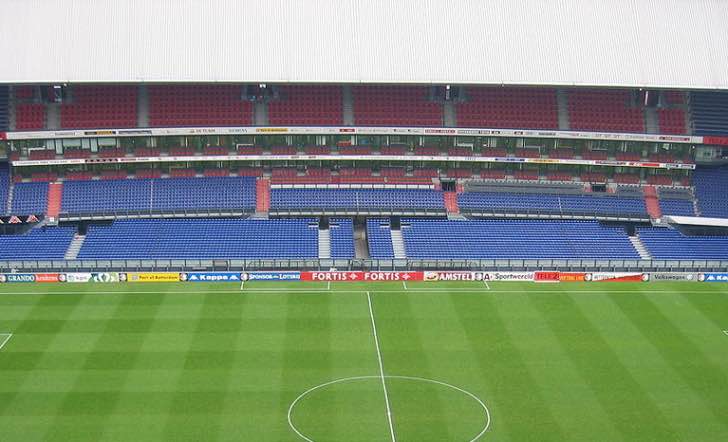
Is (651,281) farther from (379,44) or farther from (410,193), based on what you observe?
(379,44)

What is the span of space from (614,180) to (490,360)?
2889 cm

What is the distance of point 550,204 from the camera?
6394 cm

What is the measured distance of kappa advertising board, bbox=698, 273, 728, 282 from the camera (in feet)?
185

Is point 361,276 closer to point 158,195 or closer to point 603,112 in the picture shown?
point 158,195

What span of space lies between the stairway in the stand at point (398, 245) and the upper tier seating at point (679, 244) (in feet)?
59.5

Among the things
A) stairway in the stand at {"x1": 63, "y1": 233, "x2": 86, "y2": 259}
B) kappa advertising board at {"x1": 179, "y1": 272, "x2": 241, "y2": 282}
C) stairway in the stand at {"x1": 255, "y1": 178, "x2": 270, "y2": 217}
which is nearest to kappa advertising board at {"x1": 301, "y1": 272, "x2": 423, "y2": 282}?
kappa advertising board at {"x1": 179, "y1": 272, "x2": 241, "y2": 282}

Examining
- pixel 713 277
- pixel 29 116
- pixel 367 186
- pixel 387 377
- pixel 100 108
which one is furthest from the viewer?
pixel 367 186

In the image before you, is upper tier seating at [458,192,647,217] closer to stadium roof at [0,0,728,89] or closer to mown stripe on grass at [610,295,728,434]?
stadium roof at [0,0,728,89]

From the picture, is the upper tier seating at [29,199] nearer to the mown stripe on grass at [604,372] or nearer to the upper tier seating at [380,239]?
the upper tier seating at [380,239]

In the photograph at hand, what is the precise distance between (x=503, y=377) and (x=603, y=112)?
30668mm

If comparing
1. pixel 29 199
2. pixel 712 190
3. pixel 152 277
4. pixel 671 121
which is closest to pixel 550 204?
pixel 671 121

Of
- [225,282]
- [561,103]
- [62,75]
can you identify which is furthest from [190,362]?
[561,103]

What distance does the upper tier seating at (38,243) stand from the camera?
55.4 m

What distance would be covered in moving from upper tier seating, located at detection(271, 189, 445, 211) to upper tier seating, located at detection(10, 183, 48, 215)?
55.2ft
